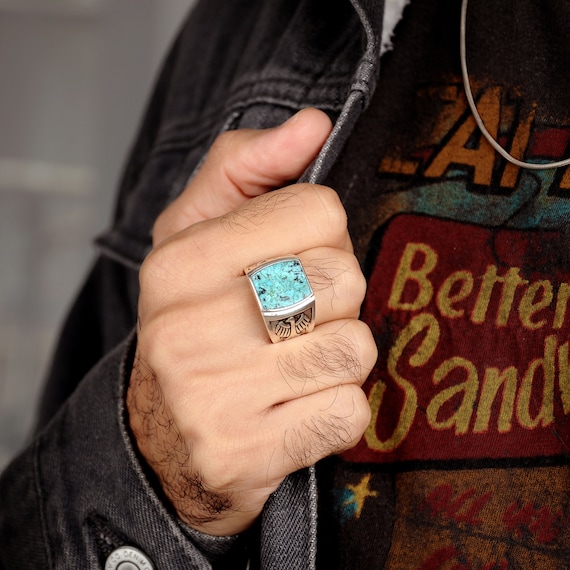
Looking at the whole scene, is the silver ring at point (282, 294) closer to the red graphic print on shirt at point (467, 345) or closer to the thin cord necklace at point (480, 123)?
the red graphic print on shirt at point (467, 345)

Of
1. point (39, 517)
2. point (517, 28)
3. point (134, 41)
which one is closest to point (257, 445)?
point (39, 517)

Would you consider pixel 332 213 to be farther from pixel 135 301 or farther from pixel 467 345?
pixel 135 301

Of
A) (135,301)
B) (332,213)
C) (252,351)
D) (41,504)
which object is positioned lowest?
(41,504)

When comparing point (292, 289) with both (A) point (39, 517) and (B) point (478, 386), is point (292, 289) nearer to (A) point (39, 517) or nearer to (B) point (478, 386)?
(B) point (478, 386)

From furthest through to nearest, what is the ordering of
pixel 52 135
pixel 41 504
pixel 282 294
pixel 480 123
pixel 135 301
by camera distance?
pixel 52 135
pixel 135 301
pixel 41 504
pixel 480 123
pixel 282 294

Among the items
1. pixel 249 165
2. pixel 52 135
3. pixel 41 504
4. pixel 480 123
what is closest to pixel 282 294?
pixel 249 165

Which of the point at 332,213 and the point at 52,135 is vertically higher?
the point at 332,213

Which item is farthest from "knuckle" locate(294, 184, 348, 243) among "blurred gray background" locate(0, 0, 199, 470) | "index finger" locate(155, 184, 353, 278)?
"blurred gray background" locate(0, 0, 199, 470)

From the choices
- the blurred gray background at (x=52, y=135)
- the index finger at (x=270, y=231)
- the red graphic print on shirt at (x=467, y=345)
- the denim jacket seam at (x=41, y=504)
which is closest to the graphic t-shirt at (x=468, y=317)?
the red graphic print on shirt at (x=467, y=345)
